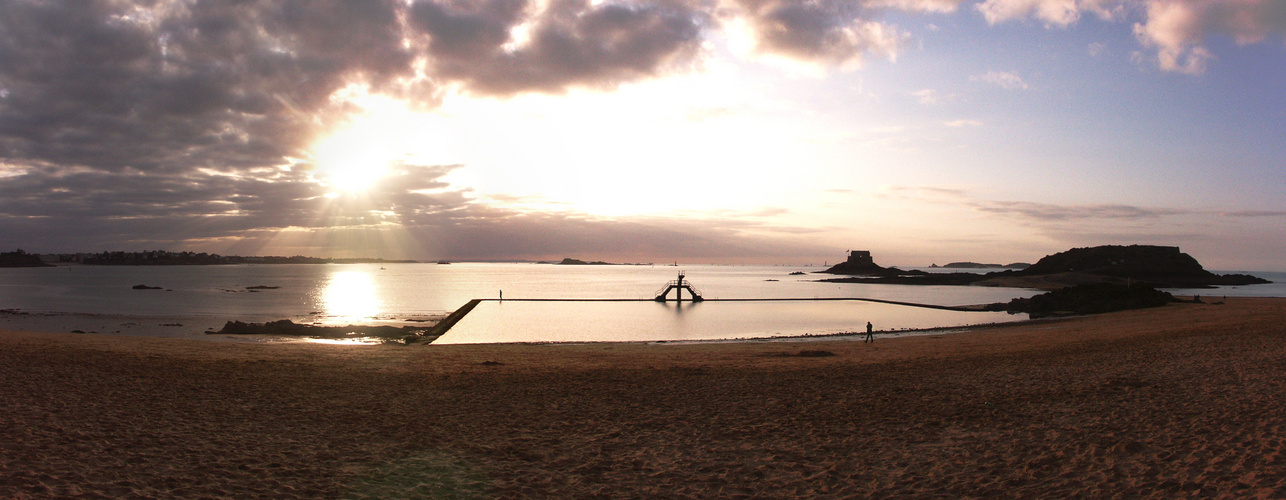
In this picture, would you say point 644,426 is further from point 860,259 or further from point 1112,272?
point 860,259

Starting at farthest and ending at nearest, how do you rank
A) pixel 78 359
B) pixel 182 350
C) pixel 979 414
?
1. pixel 182 350
2. pixel 78 359
3. pixel 979 414

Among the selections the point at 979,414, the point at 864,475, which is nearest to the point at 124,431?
the point at 864,475

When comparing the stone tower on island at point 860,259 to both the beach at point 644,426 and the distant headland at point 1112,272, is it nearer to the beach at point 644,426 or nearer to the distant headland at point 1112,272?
the distant headland at point 1112,272

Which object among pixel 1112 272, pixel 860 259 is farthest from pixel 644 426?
pixel 860 259

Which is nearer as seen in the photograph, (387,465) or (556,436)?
(387,465)

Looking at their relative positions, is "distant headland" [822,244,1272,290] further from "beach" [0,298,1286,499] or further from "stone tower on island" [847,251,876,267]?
"beach" [0,298,1286,499]

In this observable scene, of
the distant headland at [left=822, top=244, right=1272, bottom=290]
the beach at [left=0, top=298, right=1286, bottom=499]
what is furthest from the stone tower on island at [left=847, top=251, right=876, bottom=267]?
the beach at [left=0, top=298, right=1286, bottom=499]

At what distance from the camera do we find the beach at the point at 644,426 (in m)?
7.36

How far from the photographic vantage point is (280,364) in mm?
16219

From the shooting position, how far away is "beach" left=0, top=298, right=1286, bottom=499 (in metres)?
7.36

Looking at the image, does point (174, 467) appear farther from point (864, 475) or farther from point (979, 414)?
point (979, 414)

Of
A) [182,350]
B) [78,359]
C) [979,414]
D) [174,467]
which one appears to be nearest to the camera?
[174,467]

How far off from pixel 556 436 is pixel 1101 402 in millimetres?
9414

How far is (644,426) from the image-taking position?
33.8 ft
